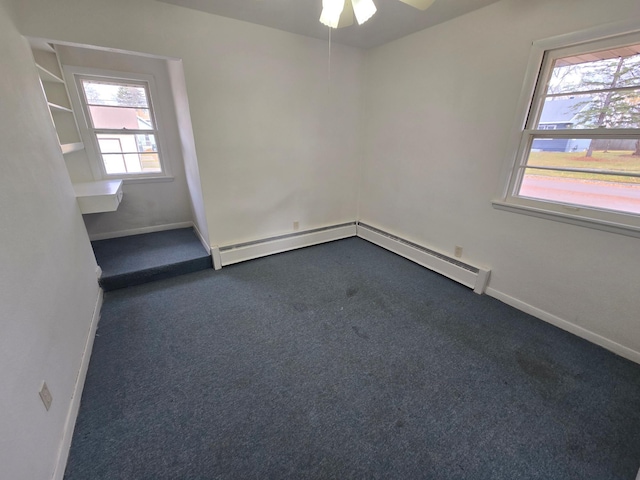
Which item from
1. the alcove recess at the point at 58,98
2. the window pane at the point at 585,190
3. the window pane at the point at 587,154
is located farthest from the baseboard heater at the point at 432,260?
the alcove recess at the point at 58,98

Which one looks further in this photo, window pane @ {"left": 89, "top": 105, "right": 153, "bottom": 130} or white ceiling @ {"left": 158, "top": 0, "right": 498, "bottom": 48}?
window pane @ {"left": 89, "top": 105, "right": 153, "bottom": 130}

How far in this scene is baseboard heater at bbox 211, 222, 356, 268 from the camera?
9.88 ft

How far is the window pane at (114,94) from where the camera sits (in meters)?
3.00

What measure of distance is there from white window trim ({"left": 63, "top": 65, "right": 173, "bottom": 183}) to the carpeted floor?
1742 millimetres

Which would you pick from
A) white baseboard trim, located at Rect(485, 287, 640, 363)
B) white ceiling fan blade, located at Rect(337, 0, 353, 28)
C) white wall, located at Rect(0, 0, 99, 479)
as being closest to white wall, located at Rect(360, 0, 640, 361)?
white baseboard trim, located at Rect(485, 287, 640, 363)

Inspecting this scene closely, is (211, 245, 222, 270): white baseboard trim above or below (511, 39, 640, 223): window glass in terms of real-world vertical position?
below

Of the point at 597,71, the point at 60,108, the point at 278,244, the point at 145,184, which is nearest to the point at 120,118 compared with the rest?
the point at 60,108

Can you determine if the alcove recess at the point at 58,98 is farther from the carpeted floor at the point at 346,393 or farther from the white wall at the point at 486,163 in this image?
the white wall at the point at 486,163

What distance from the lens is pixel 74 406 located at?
145 cm

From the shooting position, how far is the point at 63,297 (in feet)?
5.24

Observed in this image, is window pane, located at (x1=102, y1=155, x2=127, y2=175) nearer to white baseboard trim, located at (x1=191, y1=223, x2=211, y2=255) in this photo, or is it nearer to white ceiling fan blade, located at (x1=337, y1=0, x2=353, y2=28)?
white baseboard trim, located at (x1=191, y1=223, x2=211, y2=255)

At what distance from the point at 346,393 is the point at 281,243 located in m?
2.09

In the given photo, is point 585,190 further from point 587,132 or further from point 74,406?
point 74,406

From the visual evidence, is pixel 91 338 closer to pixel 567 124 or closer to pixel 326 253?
pixel 326 253
